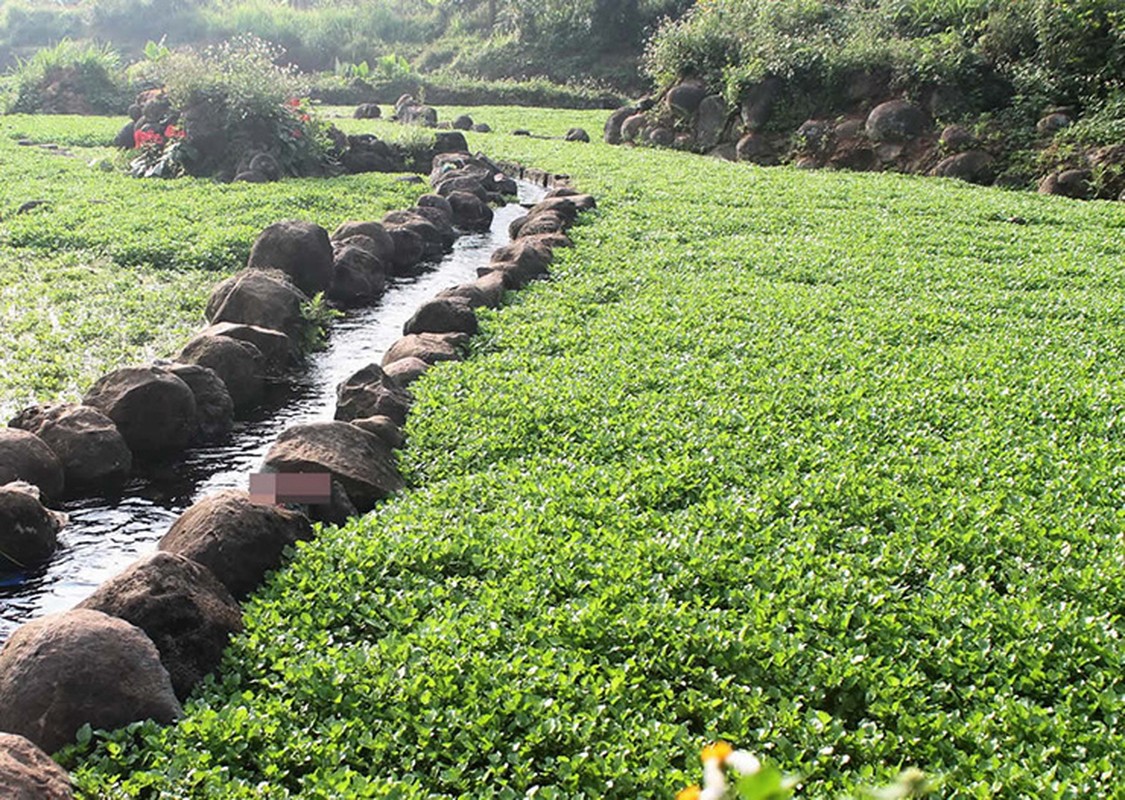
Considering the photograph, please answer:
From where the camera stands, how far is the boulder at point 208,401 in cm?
884

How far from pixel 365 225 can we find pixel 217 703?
11.3 metres

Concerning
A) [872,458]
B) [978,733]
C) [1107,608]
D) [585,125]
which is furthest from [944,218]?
[585,125]

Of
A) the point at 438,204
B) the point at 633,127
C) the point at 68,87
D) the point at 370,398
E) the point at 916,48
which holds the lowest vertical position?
the point at 370,398

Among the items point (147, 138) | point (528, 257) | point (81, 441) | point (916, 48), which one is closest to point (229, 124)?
point (147, 138)

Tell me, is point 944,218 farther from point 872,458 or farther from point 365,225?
point 872,458

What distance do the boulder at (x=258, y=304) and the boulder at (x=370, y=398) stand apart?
2.51 metres

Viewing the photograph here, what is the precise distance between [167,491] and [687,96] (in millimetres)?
23717

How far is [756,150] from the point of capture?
26016mm

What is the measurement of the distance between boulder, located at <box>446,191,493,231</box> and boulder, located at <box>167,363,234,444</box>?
34.8 feet

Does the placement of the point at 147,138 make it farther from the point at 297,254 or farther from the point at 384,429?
the point at 384,429

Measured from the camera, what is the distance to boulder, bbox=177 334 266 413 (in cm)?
955

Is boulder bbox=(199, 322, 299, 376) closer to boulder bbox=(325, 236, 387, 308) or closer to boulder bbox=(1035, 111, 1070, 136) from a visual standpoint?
boulder bbox=(325, 236, 387, 308)

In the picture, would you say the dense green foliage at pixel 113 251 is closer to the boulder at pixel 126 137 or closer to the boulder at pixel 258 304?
the boulder at pixel 258 304

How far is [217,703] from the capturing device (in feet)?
16.2
